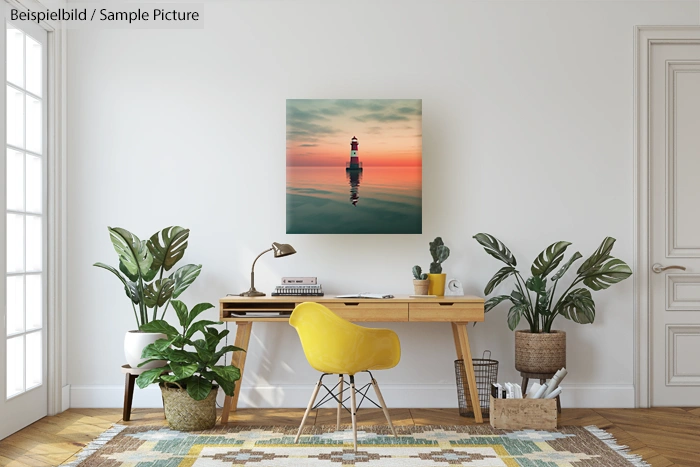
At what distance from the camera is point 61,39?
4.45 m

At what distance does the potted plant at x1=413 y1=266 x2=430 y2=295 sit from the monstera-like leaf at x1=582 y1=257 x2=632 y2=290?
964 millimetres

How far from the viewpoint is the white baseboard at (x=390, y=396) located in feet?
14.6

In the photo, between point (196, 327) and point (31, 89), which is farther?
point (31, 89)

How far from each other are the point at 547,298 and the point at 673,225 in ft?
3.50

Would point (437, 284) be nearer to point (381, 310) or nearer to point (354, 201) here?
point (381, 310)

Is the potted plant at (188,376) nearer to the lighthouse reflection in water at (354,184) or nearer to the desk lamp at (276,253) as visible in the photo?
the desk lamp at (276,253)

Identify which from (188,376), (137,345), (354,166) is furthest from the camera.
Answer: (354,166)

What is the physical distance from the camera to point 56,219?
4352 millimetres

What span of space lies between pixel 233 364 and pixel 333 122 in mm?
1599

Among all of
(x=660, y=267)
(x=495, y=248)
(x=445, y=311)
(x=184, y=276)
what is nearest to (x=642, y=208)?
(x=660, y=267)

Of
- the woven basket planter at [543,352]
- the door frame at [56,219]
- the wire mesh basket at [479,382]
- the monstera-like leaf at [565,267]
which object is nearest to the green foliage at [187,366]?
the door frame at [56,219]

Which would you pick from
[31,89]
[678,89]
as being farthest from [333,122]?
[678,89]

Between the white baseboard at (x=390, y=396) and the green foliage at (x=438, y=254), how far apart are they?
31.0 inches

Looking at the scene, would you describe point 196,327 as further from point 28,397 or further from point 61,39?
point 61,39
